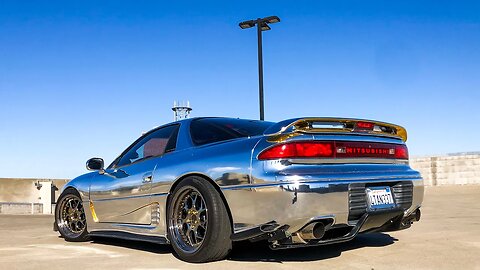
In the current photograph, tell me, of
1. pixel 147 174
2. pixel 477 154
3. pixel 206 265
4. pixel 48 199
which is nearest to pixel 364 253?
pixel 206 265

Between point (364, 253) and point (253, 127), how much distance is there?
1.52m

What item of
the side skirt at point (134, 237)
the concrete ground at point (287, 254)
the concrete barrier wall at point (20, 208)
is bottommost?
the concrete barrier wall at point (20, 208)

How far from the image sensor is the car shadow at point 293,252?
405cm

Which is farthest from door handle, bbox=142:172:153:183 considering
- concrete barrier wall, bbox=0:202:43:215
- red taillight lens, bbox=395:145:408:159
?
concrete barrier wall, bbox=0:202:43:215

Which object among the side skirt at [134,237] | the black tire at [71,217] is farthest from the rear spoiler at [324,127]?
the black tire at [71,217]

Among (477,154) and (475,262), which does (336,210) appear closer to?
(475,262)

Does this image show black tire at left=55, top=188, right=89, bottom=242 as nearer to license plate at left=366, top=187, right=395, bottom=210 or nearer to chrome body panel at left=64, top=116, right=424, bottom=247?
chrome body panel at left=64, top=116, right=424, bottom=247

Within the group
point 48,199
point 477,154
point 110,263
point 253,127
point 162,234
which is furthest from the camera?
point 477,154

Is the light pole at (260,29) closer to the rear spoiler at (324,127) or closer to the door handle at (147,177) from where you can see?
the door handle at (147,177)

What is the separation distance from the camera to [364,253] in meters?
4.26

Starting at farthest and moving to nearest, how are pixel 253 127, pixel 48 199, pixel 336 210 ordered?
pixel 48 199 → pixel 253 127 → pixel 336 210

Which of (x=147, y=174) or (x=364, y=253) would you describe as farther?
(x=147, y=174)

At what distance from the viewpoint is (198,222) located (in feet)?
13.4

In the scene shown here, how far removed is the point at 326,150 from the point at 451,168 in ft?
55.4
